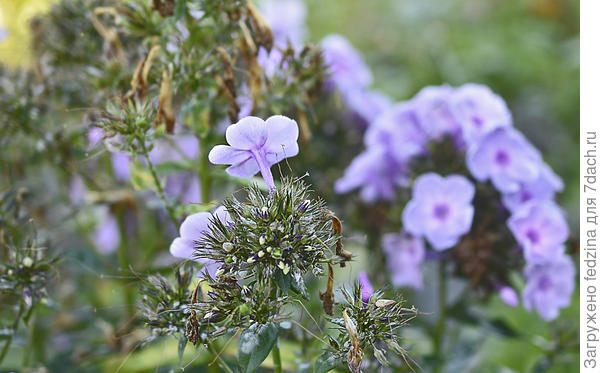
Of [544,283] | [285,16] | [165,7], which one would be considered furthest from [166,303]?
[285,16]

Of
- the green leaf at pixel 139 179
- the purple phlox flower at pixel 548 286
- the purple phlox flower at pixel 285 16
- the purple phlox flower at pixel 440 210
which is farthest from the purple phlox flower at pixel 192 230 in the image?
the purple phlox flower at pixel 285 16

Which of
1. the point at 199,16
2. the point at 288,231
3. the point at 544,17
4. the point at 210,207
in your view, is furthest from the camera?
the point at 544,17

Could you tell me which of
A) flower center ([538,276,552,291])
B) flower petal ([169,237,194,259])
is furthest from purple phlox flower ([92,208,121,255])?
flower center ([538,276,552,291])

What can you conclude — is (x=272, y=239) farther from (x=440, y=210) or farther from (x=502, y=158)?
(x=502, y=158)

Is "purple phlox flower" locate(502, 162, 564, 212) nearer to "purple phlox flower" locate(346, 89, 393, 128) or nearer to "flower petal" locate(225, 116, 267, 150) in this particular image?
"purple phlox flower" locate(346, 89, 393, 128)

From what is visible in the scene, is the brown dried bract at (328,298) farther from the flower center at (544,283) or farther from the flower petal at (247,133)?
the flower center at (544,283)

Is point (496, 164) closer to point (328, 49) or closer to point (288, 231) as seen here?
point (328, 49)
